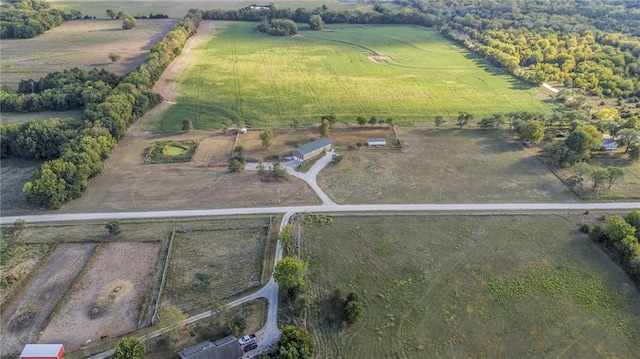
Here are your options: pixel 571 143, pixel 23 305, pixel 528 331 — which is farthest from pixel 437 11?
pixel 23 305

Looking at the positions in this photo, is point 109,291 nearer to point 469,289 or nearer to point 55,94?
point 469,289

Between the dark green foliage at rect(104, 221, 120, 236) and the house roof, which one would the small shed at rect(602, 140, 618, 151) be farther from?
the dark green foliage at rect(104, 221, 120, 236)

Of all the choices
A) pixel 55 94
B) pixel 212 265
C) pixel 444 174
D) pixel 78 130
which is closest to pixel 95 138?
pixel 78 130

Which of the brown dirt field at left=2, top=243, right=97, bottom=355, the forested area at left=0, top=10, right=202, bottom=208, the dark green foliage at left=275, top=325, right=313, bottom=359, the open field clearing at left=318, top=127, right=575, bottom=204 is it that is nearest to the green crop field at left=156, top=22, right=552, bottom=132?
the forested area at left=0, top=10, right=202, bottom=208

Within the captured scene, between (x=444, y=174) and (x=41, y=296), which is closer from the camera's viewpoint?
(x=41, y=296)

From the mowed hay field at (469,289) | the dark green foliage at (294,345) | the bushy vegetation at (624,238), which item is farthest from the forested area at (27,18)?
the bushy vegetation at (624,238)
